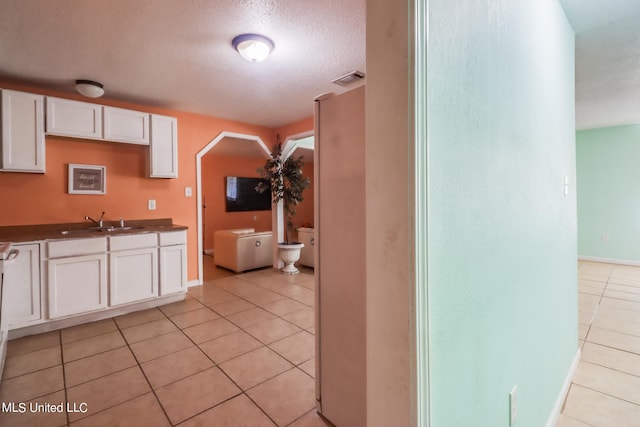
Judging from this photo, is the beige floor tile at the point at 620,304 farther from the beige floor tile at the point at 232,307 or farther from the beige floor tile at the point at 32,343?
the beige floor tile at the point at 32,343

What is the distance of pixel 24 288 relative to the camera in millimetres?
2518

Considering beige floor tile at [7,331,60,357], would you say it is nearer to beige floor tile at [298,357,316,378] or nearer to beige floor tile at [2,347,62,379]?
beige floor tile at [2,347,62,379]

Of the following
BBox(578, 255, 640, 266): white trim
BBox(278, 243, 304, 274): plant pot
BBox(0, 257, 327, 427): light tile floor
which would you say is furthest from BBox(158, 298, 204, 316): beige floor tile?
BBox(578, 255, 640, 266): white trim

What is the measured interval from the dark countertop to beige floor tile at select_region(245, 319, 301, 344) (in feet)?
5.14

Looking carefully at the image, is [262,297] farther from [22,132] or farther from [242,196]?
[242,196]

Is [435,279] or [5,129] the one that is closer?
[435,279]

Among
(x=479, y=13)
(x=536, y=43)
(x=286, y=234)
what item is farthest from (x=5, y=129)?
(x=536, y=43)

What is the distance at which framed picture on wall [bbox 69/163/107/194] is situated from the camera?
320 centimetres

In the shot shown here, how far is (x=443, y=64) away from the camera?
753 millimetres

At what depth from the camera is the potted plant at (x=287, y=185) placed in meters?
4.62

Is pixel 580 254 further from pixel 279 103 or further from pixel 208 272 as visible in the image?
pixel 208 272

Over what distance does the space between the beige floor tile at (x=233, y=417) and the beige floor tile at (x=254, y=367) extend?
163mm

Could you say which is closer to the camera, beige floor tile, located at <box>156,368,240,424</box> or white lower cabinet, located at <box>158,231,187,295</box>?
beige floor tile, located at <box>156,368,240,424</box>

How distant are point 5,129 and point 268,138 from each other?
311 centimetres
